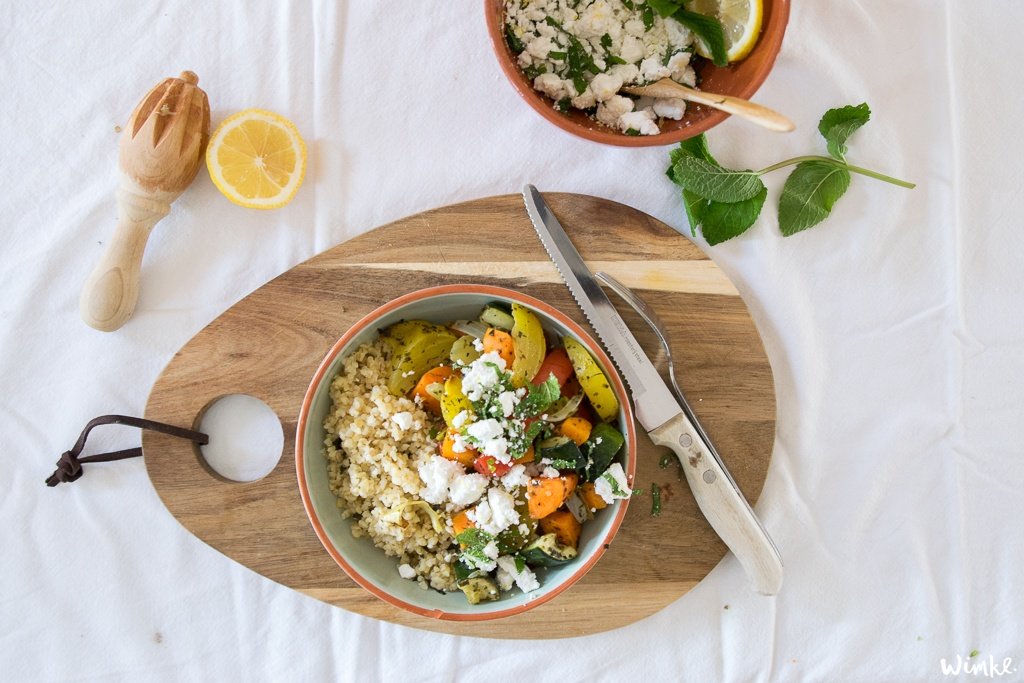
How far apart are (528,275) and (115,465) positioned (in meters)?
1.00

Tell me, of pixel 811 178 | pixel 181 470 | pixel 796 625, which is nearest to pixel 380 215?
pixel 181 470

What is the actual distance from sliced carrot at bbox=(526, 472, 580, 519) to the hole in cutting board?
1.91 feet

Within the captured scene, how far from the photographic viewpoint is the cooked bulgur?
4.64 feet

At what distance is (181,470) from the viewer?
1.60 metres

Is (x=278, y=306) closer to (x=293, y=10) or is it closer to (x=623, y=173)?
(x=293, y=10)

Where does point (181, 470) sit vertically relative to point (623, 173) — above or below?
below

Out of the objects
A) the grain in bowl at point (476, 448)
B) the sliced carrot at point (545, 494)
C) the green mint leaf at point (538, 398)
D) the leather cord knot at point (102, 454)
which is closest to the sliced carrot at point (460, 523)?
the grain in bowl at point (476, 448)

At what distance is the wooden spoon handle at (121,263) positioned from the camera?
160cm

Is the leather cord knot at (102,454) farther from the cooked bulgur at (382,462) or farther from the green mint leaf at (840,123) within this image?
the green mint leaf at (840,123)

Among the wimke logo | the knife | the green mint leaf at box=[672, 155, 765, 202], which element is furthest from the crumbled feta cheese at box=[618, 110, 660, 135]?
the wimke logo

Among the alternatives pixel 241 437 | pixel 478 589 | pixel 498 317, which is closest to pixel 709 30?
pixel 498 317

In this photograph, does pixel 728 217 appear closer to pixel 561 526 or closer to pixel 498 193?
pixel 498 193

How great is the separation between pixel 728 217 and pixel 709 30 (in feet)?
1.21

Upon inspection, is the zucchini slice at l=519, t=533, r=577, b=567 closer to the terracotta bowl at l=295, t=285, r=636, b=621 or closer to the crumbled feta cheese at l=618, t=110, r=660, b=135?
the terracotta bowl at l=295, t=285, r=636, b=621
